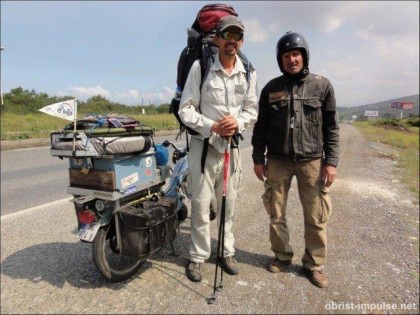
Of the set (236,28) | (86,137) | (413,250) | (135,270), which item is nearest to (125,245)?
(135,270)

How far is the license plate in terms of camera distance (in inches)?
111

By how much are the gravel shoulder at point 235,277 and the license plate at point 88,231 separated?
51 cm

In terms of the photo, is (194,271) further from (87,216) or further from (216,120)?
(216,120)

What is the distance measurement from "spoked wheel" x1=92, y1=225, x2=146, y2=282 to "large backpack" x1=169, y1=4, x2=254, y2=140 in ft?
4.16

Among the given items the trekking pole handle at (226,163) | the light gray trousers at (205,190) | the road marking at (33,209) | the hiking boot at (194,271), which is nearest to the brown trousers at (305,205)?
the light gray trousers at (205,190)

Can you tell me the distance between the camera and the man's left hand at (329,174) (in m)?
3.06

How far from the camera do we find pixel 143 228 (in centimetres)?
287

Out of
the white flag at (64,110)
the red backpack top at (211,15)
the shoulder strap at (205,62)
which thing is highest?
the red backpack top at (211,15)

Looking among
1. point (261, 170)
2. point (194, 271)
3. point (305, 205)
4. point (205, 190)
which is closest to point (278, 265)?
point (305, 205)

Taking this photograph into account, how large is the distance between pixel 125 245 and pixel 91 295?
0.53m

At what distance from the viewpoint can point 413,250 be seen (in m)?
3.79

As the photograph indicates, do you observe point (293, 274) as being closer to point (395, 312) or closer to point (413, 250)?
point (395, 312)

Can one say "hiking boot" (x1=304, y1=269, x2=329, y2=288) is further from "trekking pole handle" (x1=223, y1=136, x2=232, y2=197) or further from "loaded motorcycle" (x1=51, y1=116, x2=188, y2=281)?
"loaded motorcycle" (x1=51, y1=116, x2=188, y2=281)

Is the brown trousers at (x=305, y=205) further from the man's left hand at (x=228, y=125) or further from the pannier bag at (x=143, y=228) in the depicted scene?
the pannier bag at (x=143, y=228)
